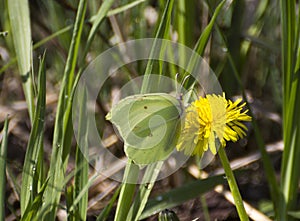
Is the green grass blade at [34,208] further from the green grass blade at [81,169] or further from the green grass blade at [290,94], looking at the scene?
the green grass blade at [290,94]

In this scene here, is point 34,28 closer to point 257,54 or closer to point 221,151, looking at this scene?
point 257,54

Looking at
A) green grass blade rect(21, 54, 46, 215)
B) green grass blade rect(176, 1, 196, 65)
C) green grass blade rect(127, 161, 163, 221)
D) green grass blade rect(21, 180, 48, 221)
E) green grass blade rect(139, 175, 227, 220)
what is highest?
green grass blade rect(176, 1, 196, 65)

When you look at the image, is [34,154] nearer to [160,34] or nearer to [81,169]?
[81,169]

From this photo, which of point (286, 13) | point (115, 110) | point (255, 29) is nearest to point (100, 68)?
point (255, 29)

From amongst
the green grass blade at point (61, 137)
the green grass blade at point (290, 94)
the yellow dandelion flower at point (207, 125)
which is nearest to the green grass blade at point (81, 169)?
the green grass blade at point (61, 137)

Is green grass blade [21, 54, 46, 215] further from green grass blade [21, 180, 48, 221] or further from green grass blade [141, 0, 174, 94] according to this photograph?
green grass blade [141, 0, 174, 94]

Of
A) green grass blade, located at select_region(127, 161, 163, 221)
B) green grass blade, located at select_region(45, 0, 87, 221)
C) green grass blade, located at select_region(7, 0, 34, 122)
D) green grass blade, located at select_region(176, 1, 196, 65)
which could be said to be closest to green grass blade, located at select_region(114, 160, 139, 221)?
green grass blade, located at select_region(127, 161, 163, 221)
